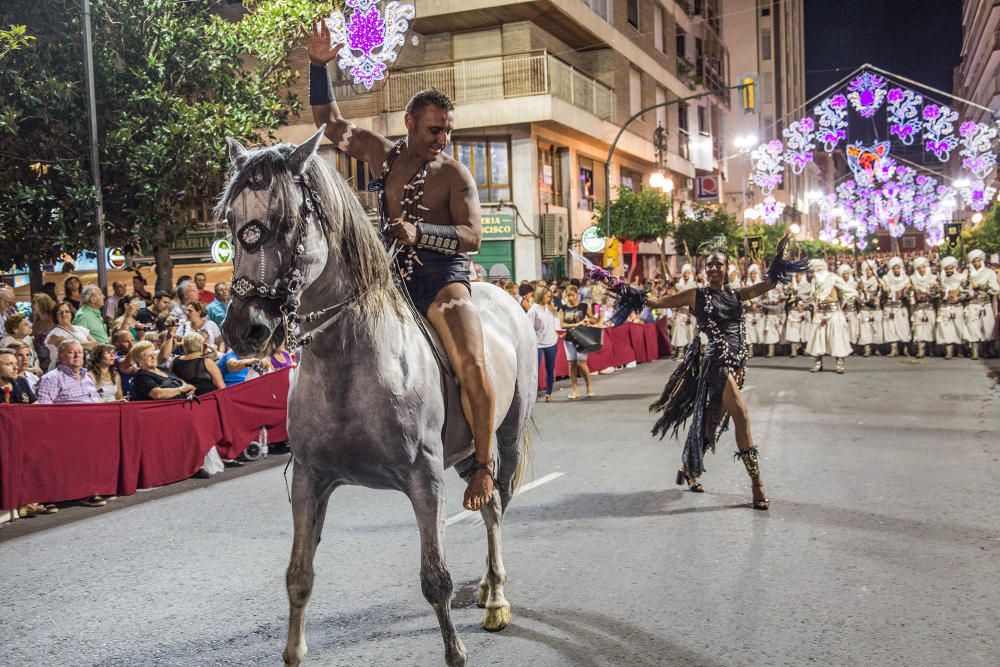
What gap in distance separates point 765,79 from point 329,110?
78396 millimetres

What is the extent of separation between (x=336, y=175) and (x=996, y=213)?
3189 cm

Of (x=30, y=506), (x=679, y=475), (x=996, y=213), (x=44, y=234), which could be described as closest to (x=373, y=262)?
(x=679, y=475)

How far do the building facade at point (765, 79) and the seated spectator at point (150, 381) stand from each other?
172 feet

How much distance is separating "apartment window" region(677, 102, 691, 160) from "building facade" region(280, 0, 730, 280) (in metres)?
9.15

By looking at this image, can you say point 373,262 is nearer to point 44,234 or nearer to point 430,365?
point 430,365

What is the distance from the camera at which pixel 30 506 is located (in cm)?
846

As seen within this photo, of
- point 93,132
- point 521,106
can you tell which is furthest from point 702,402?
point 521,106

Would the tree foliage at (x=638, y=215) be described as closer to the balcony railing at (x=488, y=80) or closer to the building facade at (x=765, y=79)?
the balcony railing at (x=488, y=80)

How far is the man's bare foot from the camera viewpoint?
177 inches

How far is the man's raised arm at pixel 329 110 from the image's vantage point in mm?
4504

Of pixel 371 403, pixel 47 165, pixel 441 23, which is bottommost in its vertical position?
pixel 371 403

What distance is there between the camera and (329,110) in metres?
4.65

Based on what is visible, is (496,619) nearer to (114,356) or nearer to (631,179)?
(114,356)

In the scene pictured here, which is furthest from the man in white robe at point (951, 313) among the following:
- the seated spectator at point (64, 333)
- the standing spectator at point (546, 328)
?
the seated spectator at point (64, 333)
